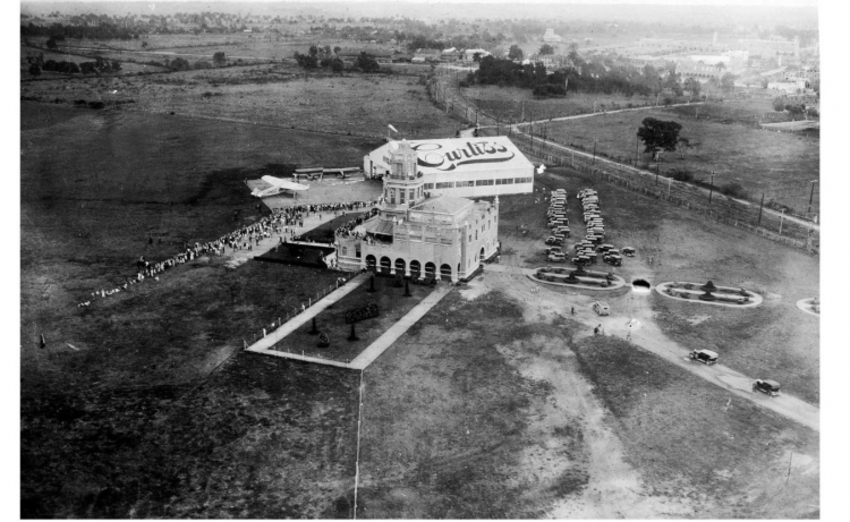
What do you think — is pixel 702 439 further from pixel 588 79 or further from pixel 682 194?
pixel 588 79

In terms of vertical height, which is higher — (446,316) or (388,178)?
(388,178)

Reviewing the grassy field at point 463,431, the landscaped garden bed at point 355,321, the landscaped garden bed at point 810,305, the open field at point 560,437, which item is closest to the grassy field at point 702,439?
the open field at point 560,437

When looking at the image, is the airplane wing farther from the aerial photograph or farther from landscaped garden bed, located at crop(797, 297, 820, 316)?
landscaped garden bed, located at crop(797, 297, 820, 316)

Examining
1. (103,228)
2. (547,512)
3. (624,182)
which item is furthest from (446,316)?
(624,182)

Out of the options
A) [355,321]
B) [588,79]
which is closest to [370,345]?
A: [355,321]

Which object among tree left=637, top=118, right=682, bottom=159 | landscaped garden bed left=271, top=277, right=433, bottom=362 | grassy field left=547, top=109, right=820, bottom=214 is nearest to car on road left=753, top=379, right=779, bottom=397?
landscaped garden bed left=271, top=277, right=433, bottom=362

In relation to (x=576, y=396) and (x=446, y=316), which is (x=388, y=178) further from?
(x=576, y=396)

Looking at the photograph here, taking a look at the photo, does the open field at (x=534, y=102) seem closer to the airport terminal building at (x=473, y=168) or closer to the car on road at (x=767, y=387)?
the airport terminal building at (x=473, y=168)
